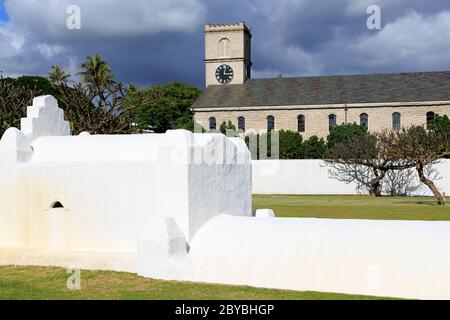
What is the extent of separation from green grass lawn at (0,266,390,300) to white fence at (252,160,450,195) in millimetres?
29751

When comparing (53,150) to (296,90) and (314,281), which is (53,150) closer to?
(314,281)

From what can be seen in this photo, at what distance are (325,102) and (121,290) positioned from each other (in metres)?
47.7

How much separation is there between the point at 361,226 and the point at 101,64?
57553 mm

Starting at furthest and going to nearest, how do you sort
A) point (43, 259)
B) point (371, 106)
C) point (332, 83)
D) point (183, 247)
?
point (332, 83) < point (371, 106) < point (43, 259) < point (183, 247)

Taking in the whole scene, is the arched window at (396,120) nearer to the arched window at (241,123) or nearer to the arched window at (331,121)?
the arched window at (331,121)

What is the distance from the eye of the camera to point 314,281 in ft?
28.2

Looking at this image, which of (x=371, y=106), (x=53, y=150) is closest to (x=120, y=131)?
(x=53, y=150)

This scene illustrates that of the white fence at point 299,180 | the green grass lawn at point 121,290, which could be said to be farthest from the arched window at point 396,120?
the green grass lawn at point 121,290

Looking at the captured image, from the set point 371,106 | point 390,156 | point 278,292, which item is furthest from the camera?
point 371,106

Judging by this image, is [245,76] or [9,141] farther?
[245,76]

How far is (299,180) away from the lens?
1538 inches

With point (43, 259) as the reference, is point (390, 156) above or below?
above

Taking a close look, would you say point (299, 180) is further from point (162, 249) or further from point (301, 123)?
point (162, 249)

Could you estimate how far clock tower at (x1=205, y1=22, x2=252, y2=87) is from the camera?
2576 inches
